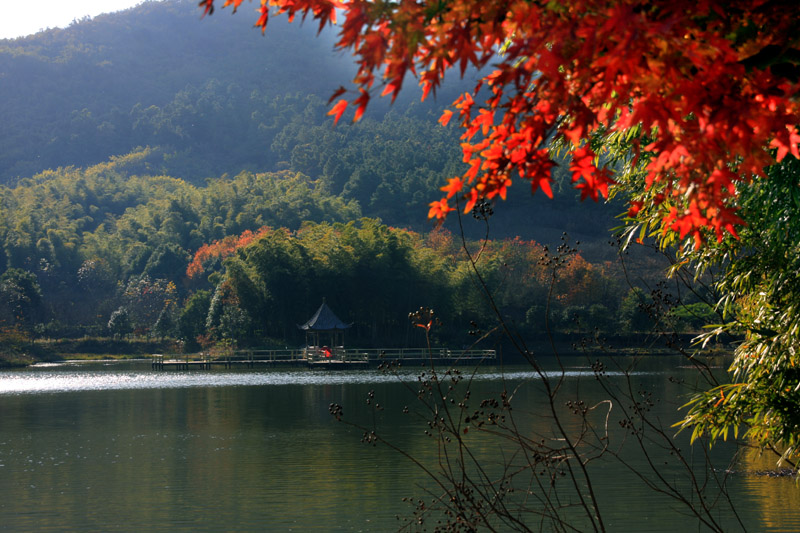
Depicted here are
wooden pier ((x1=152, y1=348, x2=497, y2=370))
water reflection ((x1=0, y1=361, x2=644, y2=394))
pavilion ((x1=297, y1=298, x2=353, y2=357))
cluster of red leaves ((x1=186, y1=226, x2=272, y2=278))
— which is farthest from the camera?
cluster of red leaves ((x1=186, y1=226, x2=272, y2=278))

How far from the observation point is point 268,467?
11359 mm

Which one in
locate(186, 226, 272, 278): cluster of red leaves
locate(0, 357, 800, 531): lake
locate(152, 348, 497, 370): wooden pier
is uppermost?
locate(186, 226, 272, 278): cluster of red leaves

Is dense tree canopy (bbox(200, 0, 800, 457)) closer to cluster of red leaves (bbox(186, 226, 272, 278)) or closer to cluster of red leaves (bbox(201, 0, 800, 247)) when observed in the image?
cluster of red leaves (bbox(201, 0, 800, 247))

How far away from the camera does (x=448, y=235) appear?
2180 inches

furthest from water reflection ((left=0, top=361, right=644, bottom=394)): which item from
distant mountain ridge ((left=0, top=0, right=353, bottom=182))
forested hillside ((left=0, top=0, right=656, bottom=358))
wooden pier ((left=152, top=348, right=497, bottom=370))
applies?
distant mountain ridge ((left=0, top=0, right=353, bottom=182))

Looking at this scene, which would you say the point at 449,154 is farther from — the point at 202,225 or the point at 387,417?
the point at 387,417

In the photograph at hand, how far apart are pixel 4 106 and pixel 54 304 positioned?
69.0m

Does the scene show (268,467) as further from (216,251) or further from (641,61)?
(216,251)

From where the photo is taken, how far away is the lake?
325 inches

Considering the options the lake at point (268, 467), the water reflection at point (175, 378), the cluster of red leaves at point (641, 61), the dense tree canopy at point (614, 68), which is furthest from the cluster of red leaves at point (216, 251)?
the cluster of red leaves at point (641, 61)

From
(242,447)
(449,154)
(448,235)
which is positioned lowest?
(242,447)

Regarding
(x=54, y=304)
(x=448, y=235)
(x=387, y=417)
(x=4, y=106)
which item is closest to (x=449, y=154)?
(x=448, y=235)

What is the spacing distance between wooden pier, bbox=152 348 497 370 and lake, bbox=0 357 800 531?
1340cm

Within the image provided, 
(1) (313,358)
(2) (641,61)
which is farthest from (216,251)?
(2) (641,61)
